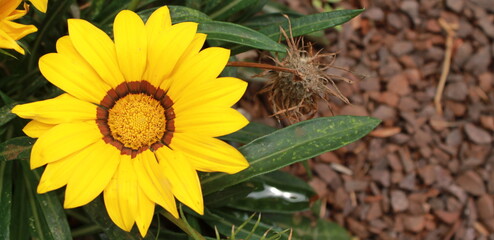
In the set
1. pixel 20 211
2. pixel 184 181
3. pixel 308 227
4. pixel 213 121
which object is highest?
pixel 213 121

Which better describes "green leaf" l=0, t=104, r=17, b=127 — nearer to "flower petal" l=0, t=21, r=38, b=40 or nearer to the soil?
"flower petal" l=0, t=21, r=38, b=40

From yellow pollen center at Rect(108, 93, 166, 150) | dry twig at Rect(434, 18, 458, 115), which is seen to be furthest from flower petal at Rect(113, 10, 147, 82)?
dry twig at Rect(434, 18, 458, 115)

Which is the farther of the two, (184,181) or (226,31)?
(226,31)

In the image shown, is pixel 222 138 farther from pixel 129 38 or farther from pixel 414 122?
pixel 414 122

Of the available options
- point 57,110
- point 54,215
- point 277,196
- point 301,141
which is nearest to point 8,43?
point 57,110

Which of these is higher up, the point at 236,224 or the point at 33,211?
the point at 33,211

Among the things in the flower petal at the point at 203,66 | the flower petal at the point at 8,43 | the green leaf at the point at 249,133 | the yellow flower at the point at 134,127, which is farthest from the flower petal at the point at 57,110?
the green leaf at the point at 249,133

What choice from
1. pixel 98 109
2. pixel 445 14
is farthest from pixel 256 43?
pixel 445 14

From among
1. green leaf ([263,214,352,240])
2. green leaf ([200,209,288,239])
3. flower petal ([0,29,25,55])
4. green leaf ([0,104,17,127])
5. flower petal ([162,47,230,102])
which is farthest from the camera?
green leaf ([263,214,352,240])
